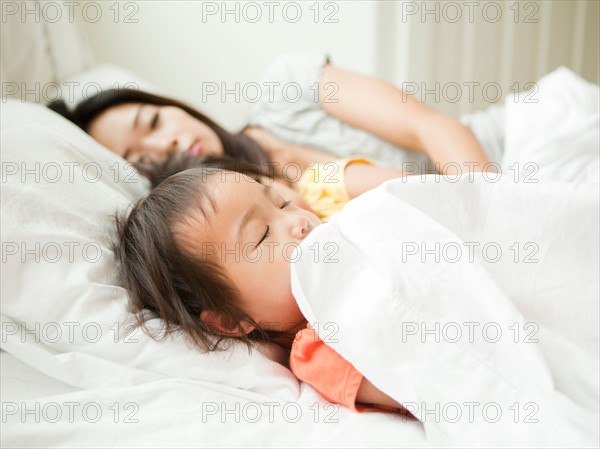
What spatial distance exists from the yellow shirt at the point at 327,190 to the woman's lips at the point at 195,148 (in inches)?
9.8

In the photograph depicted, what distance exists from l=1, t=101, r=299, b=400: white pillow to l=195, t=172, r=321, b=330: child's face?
0.22 feet

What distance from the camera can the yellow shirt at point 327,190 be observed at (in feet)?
3.64

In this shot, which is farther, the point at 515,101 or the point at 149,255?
the point at 515,101

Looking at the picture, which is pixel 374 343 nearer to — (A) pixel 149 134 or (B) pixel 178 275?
(B) pixel 178 275

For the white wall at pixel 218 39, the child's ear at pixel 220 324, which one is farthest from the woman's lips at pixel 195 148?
the white wall at pixel 218 39

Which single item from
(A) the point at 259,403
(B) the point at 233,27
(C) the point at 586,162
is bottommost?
(A) the point at 259,403

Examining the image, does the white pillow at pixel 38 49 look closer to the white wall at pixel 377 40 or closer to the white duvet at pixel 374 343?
the white wall at pixel 377 40

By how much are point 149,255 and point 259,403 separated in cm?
24

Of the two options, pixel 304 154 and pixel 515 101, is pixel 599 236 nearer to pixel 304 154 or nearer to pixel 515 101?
pixel 515 101

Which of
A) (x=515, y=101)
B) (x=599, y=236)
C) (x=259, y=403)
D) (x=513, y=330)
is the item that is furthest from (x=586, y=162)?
(x=259, y=403)

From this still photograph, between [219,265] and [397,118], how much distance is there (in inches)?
25.7

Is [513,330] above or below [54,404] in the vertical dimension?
above

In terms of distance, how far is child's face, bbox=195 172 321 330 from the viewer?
82 cm

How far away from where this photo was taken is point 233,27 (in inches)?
71.6
